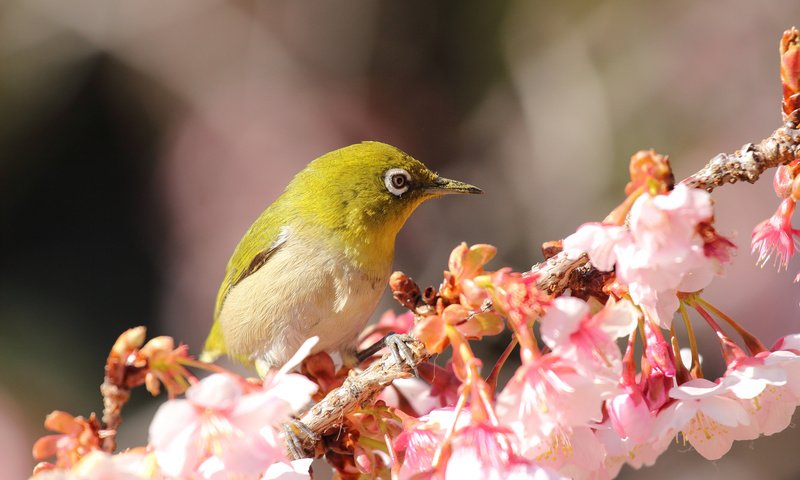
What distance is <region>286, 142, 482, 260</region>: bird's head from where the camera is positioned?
2.60 m

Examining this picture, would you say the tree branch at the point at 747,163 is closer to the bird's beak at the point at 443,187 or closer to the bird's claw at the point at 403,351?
the bird's claw at the point at 403,351

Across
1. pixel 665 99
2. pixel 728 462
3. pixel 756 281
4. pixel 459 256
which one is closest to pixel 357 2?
pixel 665 99

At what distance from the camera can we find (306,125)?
15.4 feet

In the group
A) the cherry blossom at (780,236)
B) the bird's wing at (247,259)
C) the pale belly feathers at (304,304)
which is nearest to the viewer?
the cherry blossom at (780,236)

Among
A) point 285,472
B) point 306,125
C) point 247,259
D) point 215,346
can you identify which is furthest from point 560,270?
point 306,125

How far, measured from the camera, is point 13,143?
4461 millimetres

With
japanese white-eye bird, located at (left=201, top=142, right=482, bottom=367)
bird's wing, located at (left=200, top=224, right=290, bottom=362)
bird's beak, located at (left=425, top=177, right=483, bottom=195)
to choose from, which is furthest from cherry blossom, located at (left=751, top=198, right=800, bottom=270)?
bird's wing, located at (left=200, top=224, right=290, bottom=362)

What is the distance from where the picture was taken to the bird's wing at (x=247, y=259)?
279 cm

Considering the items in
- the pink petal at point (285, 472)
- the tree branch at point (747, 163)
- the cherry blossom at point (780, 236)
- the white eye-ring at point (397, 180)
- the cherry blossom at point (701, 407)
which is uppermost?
the white eye-ring at point (397, 180)

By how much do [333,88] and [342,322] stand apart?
8.75ft

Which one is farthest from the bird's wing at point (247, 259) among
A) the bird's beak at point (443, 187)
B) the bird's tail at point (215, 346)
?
the bird's beak at point (443, 187)

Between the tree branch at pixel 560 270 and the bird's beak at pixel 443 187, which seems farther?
the bird's beak at pixel 443 187

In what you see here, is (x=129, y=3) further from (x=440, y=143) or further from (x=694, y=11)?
(x=694, y=11)

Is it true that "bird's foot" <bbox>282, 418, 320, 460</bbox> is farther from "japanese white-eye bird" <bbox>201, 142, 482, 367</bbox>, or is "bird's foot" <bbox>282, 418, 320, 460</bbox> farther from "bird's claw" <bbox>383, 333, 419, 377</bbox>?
"japanese white-eye bird" <bbox>201, 142, 482, 367</bbox>
